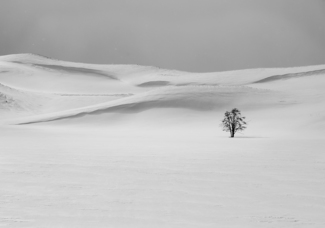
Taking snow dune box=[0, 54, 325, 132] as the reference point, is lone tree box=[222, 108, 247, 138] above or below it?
below

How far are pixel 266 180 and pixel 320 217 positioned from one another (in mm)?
1854

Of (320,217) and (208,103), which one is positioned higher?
(208,103)

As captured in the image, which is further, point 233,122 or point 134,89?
point 134,89

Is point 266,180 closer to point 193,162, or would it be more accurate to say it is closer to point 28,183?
point 193,162

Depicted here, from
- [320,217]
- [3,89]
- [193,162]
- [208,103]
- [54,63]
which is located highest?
[54,63]

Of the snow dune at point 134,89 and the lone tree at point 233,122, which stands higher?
the snow dune at point 134,89

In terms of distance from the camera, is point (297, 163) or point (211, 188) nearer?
point (211, 188)

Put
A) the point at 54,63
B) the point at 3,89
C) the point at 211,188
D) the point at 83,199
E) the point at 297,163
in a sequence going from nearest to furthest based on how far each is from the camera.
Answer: the point at 83,199 → the point at 211,188 → the point at 297,163 → the point at 3,89 → the point at 54,63

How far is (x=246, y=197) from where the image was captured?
14.9 ft

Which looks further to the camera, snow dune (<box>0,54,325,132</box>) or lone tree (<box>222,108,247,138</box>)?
snow dune (<box>0,54,325,132</box>)

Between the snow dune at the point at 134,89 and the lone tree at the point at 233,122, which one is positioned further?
the snow dune at the point at 134,89

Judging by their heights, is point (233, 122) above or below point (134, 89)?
below

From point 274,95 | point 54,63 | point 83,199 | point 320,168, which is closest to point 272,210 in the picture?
Answer: point 83,199

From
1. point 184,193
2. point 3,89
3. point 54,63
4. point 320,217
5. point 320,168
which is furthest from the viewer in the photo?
point 54,63
